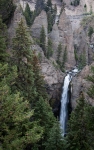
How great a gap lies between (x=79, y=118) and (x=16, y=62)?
10819 mm

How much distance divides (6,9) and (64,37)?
116 ft

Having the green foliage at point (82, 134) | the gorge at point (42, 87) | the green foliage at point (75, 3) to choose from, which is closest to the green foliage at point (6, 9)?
the gorge at point (42, 87)

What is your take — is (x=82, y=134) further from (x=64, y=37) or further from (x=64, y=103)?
(x=64, y=37)

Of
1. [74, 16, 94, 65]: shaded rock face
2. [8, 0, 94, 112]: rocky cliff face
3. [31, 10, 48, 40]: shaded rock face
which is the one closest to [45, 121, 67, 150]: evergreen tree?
[8, 0, 94, 112]: rocky cliff face

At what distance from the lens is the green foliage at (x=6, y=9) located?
3398cm

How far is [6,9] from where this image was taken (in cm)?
3469

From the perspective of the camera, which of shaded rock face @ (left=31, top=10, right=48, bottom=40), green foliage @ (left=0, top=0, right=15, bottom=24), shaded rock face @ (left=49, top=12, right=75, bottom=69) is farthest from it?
shaded rock face @ (left=49, top=12, right=75, bottom=69)

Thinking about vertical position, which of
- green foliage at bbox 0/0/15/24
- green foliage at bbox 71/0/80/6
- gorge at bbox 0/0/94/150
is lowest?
gorge at bbox 0/0/94/150

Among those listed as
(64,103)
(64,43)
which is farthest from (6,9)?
(64,43)

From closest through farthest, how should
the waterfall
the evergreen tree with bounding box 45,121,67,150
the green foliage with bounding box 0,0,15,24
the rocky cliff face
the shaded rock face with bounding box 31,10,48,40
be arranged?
the evergreen tree with bounding box 45,121,67,150, the green foliage with bounding box 0,0,15,24, the rocky cliff face, the waterfall, the shaded rock face with bounding box 31,10,48,40

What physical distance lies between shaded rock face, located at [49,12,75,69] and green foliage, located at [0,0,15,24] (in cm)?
2696

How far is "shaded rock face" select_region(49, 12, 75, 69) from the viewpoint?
2536 inches

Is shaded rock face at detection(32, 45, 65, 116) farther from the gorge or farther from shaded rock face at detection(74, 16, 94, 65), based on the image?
shaded rock face at detection(74, 16, 94, 65)

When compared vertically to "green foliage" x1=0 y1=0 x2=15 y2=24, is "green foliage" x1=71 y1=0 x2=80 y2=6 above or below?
above
